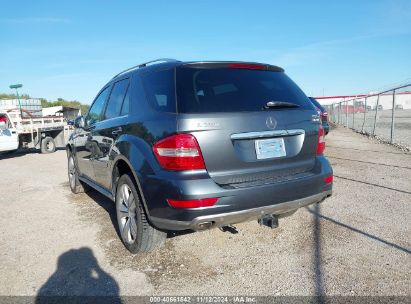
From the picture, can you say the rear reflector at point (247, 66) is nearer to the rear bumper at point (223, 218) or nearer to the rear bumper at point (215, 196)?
the rear bumper at point (215, 196)

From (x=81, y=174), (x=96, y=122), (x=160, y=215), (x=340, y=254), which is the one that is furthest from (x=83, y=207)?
(x=340, y=254)

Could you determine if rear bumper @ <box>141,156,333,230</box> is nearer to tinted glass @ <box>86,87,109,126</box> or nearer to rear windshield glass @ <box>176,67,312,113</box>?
rear windshield glass @ <box>176,67,312,113</box>

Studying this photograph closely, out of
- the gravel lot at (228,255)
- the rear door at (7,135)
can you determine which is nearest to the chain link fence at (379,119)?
the gravel lot at (228,255)

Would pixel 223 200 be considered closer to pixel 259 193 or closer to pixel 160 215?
pixel 259 193

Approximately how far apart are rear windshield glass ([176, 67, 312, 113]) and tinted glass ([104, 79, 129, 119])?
1.14m

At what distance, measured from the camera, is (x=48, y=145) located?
1474 centimetres

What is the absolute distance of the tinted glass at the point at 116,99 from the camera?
13.3 feet

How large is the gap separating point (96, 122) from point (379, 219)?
3.79 m

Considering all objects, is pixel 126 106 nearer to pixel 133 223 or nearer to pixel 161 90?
pixel 161 90

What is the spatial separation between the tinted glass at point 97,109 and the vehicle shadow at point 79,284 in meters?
1.98

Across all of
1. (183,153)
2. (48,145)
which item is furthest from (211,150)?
(48,145)

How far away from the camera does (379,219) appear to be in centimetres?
431

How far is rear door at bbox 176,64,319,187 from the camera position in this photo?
2.87 meters

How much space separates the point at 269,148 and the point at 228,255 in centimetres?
120
